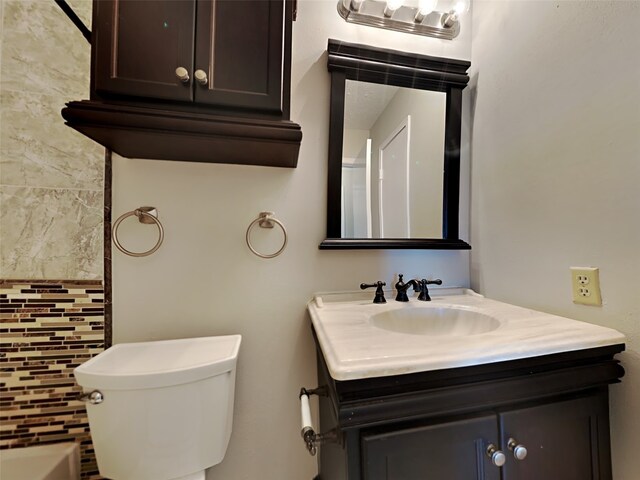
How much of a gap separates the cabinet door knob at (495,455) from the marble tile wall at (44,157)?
3.94 feet

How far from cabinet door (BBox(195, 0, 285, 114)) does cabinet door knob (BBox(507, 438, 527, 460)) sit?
995 mm

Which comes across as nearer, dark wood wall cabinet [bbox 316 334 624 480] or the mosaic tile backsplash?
dark wood wall cabinet [bbox 316 334 624 480]

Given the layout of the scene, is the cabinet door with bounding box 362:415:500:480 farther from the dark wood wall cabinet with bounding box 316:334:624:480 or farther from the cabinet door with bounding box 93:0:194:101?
the cabinet door with bounding box 93:0:194:101

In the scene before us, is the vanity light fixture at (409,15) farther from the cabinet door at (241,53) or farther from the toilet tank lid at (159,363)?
the toilet tank lid at (159,363)

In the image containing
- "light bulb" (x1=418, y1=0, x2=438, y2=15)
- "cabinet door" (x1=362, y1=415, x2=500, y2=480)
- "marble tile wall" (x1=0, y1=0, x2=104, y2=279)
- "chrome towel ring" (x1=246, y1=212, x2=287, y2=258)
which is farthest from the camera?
"light bulb" (x1=418, y1=0, x2=438, y2=15)

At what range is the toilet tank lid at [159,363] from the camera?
2.07ft

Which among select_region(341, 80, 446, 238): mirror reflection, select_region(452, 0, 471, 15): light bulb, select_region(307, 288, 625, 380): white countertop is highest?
select_region(452, 0, 471, 15): light bulb

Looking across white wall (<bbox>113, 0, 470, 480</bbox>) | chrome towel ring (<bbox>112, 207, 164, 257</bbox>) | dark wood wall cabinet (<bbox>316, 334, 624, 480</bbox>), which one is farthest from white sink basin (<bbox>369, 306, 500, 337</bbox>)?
chrome towel ring (<bbox>112, 207, 164, 257</bbox>)

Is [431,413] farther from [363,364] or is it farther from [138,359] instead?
[138,359]

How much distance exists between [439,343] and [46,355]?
3.98 ft

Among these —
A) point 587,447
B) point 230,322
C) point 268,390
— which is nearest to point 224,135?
point 230,322

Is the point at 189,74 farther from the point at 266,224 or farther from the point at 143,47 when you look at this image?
the point at 266,224

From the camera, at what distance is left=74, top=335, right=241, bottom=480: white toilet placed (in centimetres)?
64

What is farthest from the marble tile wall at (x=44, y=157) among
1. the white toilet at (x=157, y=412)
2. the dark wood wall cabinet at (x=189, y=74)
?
the white toilet at (x=157, y=412)
